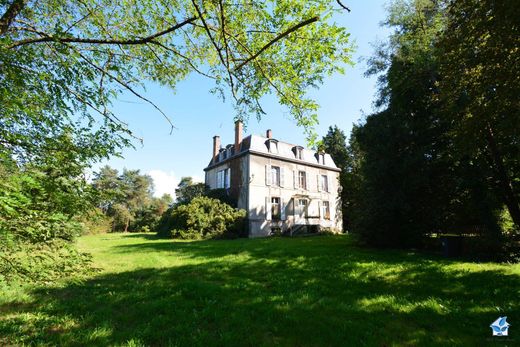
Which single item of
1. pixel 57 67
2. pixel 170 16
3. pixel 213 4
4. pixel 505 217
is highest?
pixel 170 16

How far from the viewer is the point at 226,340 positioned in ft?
12.0

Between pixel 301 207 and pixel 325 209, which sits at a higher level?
pixel 301 207

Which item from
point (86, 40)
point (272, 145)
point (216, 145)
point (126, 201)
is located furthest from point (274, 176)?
point (126, 201)

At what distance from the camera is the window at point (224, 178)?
78.4ft

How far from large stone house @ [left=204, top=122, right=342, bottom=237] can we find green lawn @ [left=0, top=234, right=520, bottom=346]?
13697mm

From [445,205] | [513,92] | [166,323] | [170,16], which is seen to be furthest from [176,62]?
[445,205]

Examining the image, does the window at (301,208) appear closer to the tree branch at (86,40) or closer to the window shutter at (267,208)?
the window shutter at (267,208)

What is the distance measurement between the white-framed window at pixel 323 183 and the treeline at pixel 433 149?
503 inches

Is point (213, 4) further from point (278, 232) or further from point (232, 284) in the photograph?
point (278, 232)

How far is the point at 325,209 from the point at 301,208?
312cm

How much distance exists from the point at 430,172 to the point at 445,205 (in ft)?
5.04

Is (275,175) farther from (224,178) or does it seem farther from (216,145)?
(216,145)

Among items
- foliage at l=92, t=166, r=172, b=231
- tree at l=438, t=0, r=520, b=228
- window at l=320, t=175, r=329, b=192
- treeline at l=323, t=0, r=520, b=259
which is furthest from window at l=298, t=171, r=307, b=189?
tree at l=438, t=0, r=520, b=228

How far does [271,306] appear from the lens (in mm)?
4859
